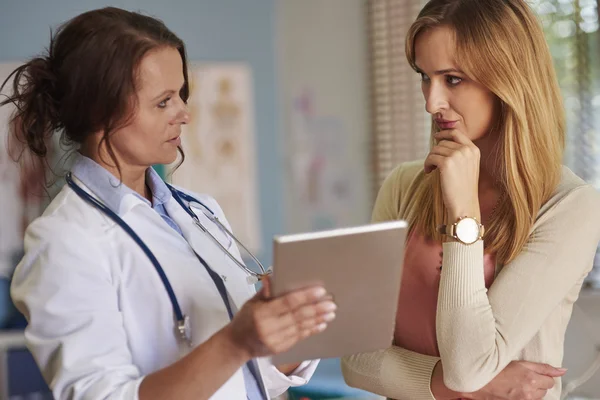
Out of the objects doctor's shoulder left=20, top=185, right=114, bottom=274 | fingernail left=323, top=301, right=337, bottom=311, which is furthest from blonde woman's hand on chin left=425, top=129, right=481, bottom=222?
doctor's shoulder left=20, top=185, right=114, bottom=274

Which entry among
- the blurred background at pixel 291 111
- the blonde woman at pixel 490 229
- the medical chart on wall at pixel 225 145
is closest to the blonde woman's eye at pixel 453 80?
the blonde woman at pixel 490 229

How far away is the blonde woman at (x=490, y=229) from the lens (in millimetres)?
1432

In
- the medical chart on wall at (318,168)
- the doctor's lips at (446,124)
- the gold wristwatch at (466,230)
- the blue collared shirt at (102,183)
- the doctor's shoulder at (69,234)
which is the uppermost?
the doctor's lips at (446,124)

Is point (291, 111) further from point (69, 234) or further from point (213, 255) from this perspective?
point (69, 234)

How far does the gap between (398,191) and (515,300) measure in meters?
0.43

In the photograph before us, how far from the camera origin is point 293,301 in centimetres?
112

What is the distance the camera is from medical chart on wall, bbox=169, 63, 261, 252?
378 centimetres

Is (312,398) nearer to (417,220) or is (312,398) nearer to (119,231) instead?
(417,220)

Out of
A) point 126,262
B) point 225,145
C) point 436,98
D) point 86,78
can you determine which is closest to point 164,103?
point 86,78

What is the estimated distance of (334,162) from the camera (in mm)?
4180

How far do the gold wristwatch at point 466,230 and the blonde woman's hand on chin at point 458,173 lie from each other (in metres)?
0.02

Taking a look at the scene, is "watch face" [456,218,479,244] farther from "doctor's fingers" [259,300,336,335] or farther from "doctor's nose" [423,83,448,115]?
"doctor's fingers" [259,300,336,335]

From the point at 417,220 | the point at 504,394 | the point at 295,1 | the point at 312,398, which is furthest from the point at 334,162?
the point at 504,394

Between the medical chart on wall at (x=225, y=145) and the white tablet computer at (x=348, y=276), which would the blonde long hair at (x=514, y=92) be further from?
the medical chart on wall at (x=225, y=145)
